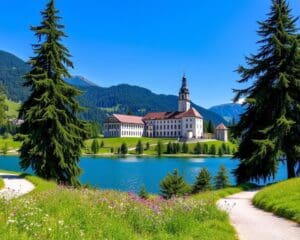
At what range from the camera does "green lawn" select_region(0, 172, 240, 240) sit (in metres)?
7.66

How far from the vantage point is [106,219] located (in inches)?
375

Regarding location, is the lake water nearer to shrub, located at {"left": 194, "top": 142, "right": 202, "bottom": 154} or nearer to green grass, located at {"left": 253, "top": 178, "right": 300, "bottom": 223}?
green grass, located at {"left": 253, "top": 178, "right": 300, "bottom": 223}

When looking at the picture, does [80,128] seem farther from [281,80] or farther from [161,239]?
[161,239]

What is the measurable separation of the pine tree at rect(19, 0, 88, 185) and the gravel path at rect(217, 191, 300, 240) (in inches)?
615

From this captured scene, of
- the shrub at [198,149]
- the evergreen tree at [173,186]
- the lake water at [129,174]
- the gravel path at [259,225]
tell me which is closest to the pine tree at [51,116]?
the lake water at [129,174]

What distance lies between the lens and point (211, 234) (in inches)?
404

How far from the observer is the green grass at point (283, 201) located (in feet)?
46.0

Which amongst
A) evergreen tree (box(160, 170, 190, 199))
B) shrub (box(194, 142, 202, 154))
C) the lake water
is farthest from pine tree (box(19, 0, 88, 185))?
shrub (box(194, 142, 202, 154))

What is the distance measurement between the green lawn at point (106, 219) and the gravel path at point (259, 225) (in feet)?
2.09

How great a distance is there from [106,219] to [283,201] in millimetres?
9077

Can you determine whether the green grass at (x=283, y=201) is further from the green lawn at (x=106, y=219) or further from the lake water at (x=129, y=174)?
the lake water at (x=129, y=174)

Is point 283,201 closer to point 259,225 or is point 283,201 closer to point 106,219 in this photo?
point 259,225

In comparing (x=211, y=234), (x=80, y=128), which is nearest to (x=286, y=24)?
(x=80, y=128)

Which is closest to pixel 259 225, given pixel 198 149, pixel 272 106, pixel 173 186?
pixel 272 106
